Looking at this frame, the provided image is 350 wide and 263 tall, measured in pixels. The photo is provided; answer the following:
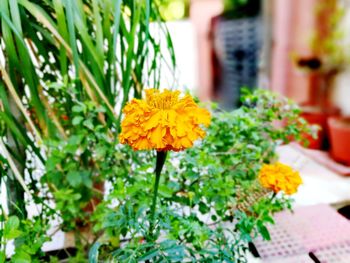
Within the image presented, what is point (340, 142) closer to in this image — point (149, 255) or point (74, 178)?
point (74, 178)

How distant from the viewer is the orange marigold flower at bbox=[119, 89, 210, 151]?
526 mm

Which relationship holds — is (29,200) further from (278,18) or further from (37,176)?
(278,18)

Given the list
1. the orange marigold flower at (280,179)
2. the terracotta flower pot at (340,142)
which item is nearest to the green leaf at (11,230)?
the orange marigold flower at (280,179)

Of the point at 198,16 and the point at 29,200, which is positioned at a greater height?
the point at 198,16

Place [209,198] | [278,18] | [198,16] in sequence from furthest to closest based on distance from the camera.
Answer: [198,16] → [278,18] → [209,198]

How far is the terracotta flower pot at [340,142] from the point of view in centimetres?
208

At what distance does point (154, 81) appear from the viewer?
966mm

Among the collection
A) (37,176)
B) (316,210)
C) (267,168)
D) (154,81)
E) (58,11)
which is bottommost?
(316,210)

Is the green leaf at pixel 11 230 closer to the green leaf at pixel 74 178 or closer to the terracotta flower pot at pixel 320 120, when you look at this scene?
the green leaf at pixel 74 178

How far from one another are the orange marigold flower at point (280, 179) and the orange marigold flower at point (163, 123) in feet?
1.06

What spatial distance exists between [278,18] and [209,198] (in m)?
2.06

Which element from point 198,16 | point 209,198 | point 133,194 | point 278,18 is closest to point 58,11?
point 133,194

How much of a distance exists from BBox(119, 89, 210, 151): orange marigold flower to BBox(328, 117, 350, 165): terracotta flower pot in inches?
70.5

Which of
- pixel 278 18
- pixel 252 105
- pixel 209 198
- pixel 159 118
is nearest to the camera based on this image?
pixel 159 118
